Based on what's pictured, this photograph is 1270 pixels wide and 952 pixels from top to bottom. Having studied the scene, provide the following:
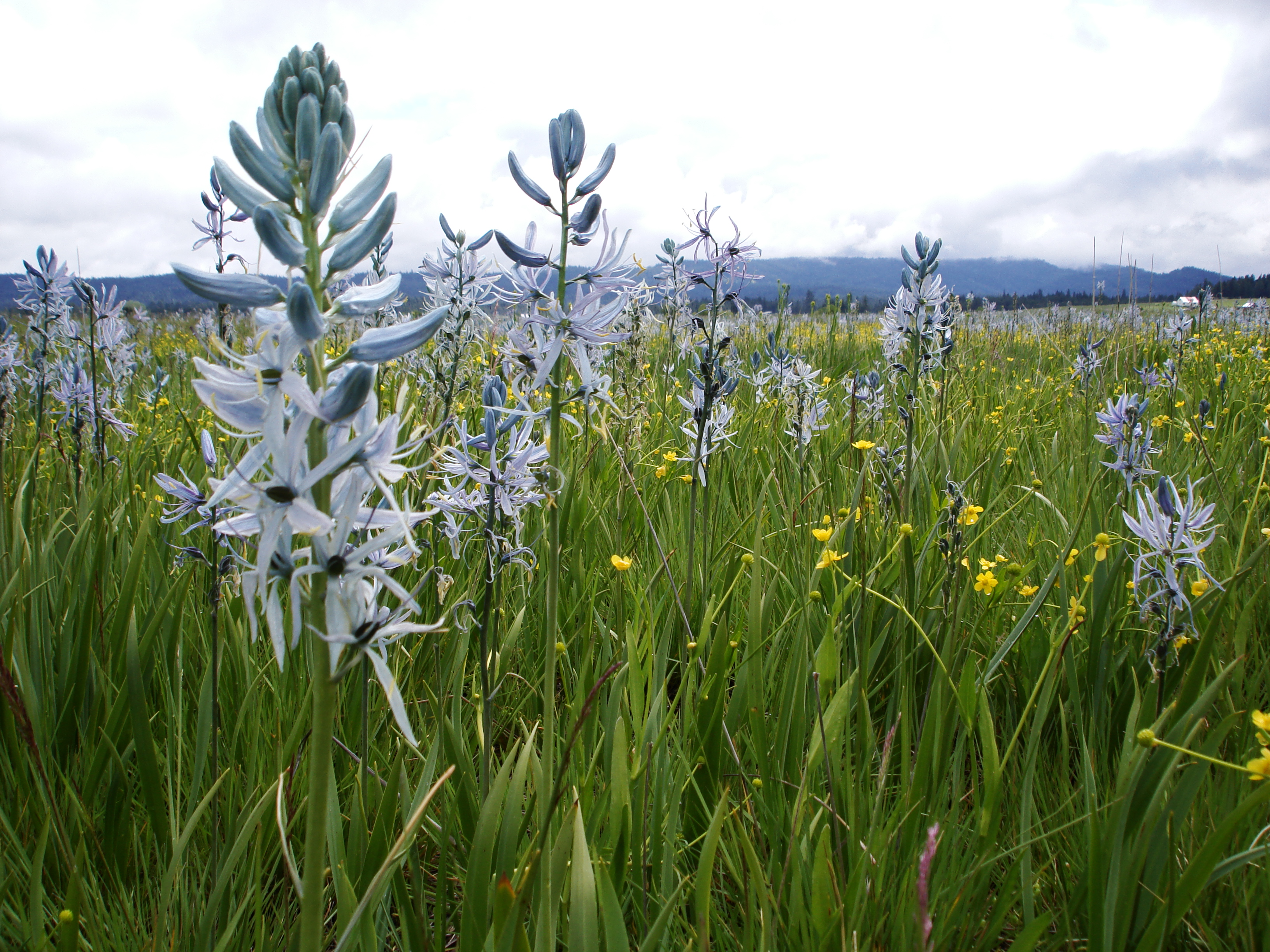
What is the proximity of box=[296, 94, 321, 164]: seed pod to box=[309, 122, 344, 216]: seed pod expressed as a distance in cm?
1

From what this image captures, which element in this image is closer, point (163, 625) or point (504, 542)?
point (504, 542)

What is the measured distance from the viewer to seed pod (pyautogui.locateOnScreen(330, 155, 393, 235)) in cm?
91

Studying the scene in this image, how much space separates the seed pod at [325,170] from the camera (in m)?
0.84

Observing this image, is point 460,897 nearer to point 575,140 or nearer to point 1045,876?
point 1045,876

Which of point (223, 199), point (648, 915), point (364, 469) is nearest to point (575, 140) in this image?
point (364, 469)

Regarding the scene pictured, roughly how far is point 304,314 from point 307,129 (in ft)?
0.86

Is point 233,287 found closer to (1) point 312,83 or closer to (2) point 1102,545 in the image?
(1) point 312,83

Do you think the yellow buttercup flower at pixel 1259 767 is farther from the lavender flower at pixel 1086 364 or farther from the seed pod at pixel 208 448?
the lavender flower at pixel 1086 364

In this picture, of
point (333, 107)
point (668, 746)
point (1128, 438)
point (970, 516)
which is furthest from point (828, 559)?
point (1128, 438)

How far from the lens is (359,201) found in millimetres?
917

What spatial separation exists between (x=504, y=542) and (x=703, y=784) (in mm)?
889

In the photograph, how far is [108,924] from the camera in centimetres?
150

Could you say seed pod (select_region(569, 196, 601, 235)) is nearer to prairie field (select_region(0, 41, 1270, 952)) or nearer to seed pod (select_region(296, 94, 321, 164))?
prairie field (select_region(0, 41, 1270, 952))

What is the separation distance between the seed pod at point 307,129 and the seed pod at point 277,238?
0.28 ft
